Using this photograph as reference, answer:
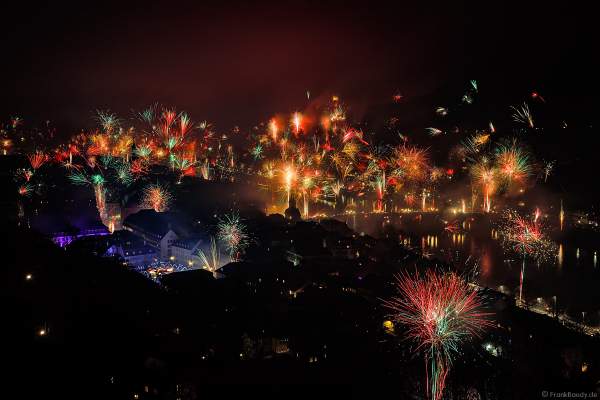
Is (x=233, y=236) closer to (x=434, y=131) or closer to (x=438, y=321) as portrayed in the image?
(x=438, y=321)

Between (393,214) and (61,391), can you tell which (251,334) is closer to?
(61,391)

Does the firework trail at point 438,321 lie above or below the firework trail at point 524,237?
below

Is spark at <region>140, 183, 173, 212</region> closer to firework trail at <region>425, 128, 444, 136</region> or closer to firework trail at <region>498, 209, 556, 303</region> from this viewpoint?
firework trail at <region>498, 209, 556, 303</region>

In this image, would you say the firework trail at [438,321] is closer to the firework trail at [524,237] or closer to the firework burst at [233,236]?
the firework burst at [233,236]

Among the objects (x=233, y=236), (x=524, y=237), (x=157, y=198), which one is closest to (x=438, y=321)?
(x=233, y=236)

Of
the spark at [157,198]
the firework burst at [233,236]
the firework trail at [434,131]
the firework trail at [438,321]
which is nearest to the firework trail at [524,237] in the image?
the firework trail at [438,321]

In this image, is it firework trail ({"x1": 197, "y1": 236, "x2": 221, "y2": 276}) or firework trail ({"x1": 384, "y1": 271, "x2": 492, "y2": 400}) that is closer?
firework trail ({"x1": 384, "y1": 271, "x2": 492, "y2": 400})

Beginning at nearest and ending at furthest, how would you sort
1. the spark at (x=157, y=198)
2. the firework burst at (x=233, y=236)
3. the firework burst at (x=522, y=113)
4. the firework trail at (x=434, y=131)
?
the firework burst at (x=233, y=236) < the spark at (x=157, y=198) < the firework burst at (x=522, y=113) < the firework trail at (x=434, y=131)

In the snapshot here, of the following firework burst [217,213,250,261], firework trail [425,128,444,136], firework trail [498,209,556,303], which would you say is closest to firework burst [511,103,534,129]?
firework trail [425,128,444,136]

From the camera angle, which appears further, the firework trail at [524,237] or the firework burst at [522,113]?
the firework burst at [522,113]
